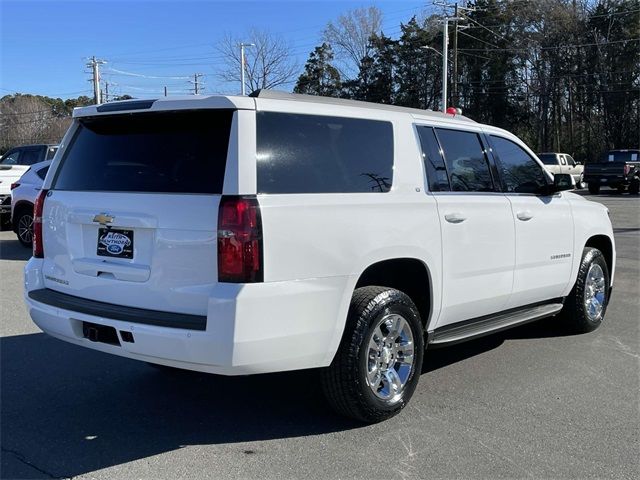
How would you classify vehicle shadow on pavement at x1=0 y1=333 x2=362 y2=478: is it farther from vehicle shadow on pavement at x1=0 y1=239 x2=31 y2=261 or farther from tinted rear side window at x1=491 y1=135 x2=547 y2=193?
vehicle shadow on pavement at x1=0 y1=239 x2=31 y2=261

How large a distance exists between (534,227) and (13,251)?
10.2 m

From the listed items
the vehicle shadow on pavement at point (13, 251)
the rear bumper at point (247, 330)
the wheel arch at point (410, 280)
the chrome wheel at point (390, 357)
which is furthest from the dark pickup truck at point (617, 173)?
the rear bumper at point (247, 330)

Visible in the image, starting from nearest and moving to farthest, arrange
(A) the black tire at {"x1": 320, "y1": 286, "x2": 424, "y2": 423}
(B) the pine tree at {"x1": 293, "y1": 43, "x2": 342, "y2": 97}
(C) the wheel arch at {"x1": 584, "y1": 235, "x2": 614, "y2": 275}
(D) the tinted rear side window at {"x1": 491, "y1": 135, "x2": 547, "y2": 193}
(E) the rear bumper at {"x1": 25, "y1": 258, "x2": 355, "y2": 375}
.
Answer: (E) the rear bumper at {"x1": 25, "y1": 258, "x2": 355, "y2": 375}
(A) the black tire at {"x1": 320, "y1": 286, "x2": 424, "y2": 423}
(D) the tinted rear side window at {"x1": 491, "y1": 135, "x2": 547, "y2": 193}
(C) the wheel arch at {"x1": 584, "y1": 235, "x2": 614, "y2": 275}
(B) the pine tree at {"x1": 293, "y1": 43, "x2": 342, "y2": 97}

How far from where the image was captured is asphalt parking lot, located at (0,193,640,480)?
3.46 metres

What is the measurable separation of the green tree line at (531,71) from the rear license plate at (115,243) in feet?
156

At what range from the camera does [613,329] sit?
6.41m

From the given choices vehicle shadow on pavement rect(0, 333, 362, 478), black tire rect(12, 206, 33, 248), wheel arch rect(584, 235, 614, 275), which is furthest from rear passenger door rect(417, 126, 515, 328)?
black tire rect(12, 206, 33, 248)

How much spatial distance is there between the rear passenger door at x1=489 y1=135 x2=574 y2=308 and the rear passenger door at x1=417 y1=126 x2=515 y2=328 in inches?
6.2

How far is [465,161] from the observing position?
4.88 metres

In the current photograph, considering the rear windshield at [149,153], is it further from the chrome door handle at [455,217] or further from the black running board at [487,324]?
the black running board at [487,324]

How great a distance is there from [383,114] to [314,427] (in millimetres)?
2134

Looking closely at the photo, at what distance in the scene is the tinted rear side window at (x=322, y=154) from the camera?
351 centimetres

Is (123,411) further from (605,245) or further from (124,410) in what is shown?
(605,245)

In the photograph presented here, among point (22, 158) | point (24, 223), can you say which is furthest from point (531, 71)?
point (24, 223)
